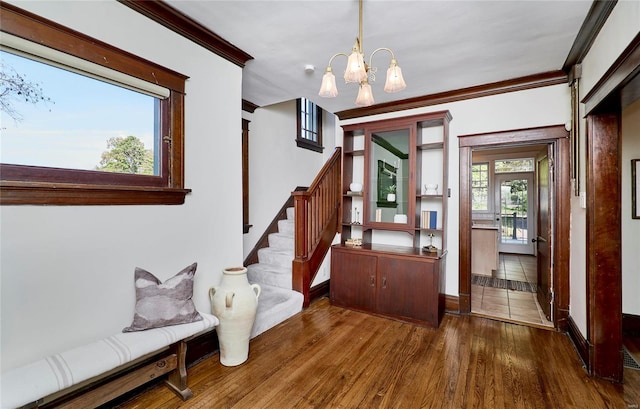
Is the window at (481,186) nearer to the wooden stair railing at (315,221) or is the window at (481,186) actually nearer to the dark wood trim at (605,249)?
the wooden stair railing at (315,221)

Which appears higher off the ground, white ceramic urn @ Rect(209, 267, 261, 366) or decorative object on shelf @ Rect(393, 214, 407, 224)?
decorative object on shelf @ Rect(393, 214, 407, 224)

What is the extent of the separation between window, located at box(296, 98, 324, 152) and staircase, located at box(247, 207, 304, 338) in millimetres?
1433

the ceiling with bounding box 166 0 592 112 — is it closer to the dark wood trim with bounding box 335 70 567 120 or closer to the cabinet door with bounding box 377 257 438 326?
the dark wood trim with bounding box 335 70 567 120

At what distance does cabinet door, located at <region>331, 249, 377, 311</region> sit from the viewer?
3.43 metres

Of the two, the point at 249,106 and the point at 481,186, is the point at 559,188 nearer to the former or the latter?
the point at 249,106

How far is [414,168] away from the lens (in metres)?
3.44

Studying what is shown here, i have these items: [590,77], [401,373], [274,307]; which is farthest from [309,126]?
[401,373]

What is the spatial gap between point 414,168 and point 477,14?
5.42 ft

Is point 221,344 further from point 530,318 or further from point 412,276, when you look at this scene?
point 530,318

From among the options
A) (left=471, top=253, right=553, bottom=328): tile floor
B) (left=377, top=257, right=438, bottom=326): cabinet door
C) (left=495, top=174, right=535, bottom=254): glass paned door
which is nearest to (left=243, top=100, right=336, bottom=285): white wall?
(left=377, top=257, right=438, bottom=326): cabinet door

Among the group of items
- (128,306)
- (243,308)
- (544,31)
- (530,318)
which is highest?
(544,31)

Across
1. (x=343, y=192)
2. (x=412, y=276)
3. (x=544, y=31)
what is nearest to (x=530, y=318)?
(x=412, y=276)

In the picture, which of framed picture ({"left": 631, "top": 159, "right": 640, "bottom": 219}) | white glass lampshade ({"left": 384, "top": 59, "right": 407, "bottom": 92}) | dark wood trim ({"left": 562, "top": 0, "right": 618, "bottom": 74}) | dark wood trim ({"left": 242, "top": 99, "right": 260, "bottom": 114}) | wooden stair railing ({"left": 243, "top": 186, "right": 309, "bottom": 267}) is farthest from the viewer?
wooden stair railing ({"left": 243, "top": 186, "right": 309, "bottom": 267})

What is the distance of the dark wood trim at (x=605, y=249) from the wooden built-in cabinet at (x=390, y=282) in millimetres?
1213
